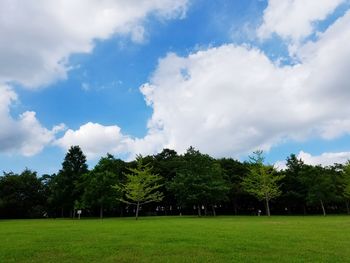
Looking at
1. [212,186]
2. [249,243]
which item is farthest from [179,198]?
[249,243]

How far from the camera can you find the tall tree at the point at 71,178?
83.8 m

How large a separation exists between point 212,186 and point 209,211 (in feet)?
100.0

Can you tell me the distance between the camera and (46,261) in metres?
13.7

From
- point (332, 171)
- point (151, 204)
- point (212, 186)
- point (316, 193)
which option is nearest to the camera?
point (212, 186)

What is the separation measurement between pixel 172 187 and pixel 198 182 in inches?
200

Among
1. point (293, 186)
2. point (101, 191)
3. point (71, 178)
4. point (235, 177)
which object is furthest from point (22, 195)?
point (293, 186)

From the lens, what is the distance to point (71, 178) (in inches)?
3342

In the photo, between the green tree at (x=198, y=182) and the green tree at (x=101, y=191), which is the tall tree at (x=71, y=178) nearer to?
the green tree at (x=101, y=191)

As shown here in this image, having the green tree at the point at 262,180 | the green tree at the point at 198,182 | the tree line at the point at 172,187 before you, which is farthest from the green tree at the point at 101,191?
the green tree at the point at 262,180

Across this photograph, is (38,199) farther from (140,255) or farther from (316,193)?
(140,255)

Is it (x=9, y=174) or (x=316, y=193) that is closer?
(x=316, y=193)

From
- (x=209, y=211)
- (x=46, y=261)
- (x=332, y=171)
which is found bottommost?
(x=46, y=261)

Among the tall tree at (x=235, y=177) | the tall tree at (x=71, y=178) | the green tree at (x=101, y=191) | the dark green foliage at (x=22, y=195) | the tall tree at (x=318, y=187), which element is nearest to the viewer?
the green tree at (x=101, y=191)

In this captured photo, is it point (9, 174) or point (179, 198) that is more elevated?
point (9, 174)
